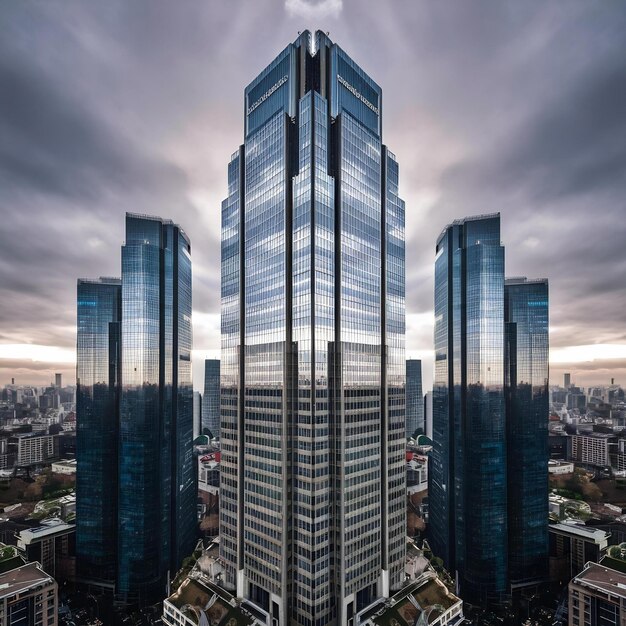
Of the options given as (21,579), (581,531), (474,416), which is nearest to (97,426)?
(21,579)

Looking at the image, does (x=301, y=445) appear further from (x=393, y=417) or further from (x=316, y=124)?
(x=316, y=124)

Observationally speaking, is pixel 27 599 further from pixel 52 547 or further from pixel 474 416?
pixel 474 416

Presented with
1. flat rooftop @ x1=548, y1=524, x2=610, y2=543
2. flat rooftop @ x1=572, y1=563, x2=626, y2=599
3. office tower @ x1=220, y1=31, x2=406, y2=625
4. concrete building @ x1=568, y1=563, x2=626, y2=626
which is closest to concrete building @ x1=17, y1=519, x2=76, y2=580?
office tower @ x1=220, y1=31, x2=406, y2=625

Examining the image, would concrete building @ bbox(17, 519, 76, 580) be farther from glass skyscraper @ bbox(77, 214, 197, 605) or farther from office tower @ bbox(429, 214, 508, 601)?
office tower @ bbox(429, 214, 508, 601)

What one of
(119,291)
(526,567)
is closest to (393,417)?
(526,567)

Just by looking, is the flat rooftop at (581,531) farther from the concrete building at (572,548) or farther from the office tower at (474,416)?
the office tower at (474,416)

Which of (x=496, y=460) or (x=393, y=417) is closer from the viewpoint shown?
(x=393, y=417)
